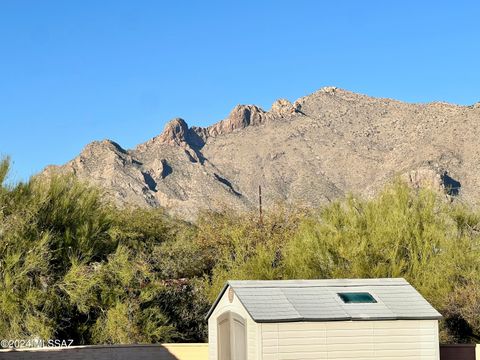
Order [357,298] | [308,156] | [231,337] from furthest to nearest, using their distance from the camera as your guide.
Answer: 1. [308,156]
2. [231,337]
3. [357,298]

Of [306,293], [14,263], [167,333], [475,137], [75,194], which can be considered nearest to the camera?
[306,293]

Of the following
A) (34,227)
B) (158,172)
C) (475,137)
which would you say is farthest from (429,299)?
(158,172)

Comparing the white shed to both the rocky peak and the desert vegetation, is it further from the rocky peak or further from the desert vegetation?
the rocky peak

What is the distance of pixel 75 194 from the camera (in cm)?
3052

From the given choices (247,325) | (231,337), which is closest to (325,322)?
(247,325)

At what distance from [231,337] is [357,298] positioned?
360cm

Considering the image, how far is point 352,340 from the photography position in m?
20.3

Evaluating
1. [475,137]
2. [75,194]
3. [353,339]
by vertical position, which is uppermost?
[475,137]

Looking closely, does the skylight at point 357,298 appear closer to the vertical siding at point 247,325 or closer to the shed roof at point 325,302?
the shed roof at point 325,302

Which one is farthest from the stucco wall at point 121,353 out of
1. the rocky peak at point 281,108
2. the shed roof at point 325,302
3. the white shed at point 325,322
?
the rocky peak at point 281,108

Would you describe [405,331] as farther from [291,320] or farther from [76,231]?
[76,231]

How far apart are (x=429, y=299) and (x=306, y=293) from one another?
6924mm

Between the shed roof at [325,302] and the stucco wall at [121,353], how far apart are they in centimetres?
338

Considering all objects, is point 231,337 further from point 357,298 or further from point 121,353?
point 121,353
